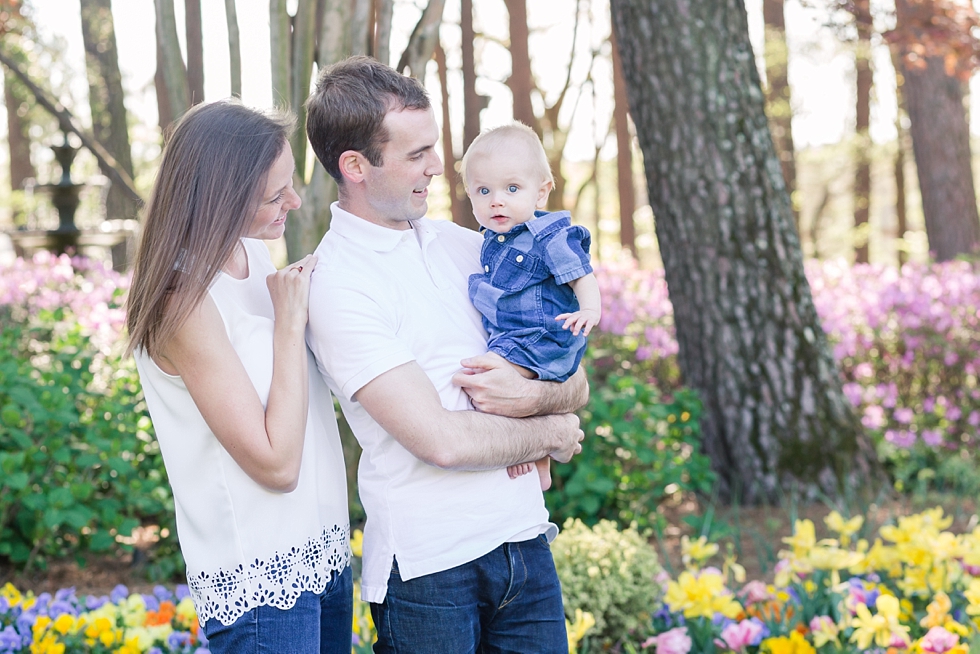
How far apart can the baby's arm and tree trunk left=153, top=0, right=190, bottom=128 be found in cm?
179

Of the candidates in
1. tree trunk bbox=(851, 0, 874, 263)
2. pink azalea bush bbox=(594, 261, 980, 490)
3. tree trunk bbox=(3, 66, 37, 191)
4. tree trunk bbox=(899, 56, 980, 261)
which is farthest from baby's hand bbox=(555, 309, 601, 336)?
tree trunk bbox=(3, 66, 37, 191)

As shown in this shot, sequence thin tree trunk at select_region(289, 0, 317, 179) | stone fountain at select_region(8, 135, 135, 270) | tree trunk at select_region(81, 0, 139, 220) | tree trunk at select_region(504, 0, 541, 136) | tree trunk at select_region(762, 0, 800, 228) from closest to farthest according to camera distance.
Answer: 1. thin tree trunk at select_region(289, 0, 317, 179)
2. stone fountain at select_region(8, 135, 135, 270)
3. tree trunk at select_region(504, 0, 541, 136)
4. tree trunk at select_region(81, 0, 139, 220)
5. tree trunk at select_region(762, 0, 800, 228)

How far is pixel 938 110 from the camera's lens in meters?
9.49

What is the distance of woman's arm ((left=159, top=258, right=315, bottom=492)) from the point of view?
1525mm

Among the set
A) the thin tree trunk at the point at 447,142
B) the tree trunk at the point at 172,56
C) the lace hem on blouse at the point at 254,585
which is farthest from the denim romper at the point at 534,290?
the thin tree trunk at the point at 447,142

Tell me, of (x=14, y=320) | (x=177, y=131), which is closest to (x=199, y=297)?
(x=177, y=131)

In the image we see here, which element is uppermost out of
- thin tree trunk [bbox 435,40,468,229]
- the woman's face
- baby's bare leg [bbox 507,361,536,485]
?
thin tree trunk [bbox 435,40,468,229]

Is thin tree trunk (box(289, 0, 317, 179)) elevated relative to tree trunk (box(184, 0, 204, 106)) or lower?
lower

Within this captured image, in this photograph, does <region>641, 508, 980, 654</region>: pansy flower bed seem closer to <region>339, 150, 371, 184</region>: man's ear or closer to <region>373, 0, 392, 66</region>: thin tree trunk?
<region>339, 150, 371, 184</region>: man's ear

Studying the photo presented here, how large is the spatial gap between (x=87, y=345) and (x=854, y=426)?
3.66m

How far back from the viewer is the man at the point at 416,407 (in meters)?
1.63

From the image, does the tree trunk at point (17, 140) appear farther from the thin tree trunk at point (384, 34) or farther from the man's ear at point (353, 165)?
the man's ear at point (353, 165)

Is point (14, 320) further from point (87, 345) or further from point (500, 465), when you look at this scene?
point (500, 465)

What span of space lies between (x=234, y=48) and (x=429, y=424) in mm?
1920
